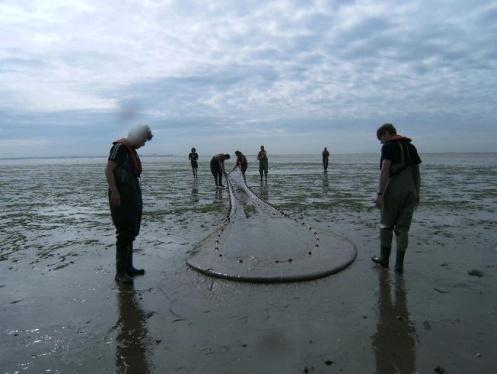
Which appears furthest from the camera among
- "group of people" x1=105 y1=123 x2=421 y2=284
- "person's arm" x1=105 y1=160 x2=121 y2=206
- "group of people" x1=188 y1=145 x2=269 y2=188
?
"group of people" x1=188 y1=145 x2=269 y2=188

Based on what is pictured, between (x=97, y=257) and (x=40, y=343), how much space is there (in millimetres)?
2683

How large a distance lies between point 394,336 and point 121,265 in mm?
3206

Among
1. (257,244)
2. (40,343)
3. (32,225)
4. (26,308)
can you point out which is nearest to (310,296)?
(257,244)

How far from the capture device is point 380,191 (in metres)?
4.96

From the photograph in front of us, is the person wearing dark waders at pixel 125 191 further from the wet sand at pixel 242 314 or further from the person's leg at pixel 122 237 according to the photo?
the wet sand at pixel 242 314

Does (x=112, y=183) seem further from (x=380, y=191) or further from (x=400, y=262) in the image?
(x=400, y=262)

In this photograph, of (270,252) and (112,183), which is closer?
(112,183)

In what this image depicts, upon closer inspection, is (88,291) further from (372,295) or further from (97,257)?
(372,295)

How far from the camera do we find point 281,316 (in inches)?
144

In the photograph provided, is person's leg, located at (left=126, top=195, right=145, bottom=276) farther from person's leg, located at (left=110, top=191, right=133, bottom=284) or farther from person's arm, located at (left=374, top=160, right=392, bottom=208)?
person's arm, located at (left=374, top=160, right=392, bottom=208)

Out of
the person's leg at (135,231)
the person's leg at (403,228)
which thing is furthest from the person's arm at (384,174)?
the person's leg at (135,231)

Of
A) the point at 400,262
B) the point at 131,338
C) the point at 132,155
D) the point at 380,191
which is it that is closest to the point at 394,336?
the point at 400,262

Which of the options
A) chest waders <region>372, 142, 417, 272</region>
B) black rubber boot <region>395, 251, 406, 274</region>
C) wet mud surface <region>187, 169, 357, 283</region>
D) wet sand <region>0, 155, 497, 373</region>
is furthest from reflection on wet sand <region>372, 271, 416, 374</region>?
wet mud surface <region>187, 169, 357, 283</region>

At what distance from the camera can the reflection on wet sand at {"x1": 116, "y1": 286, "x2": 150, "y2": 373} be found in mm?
2920
